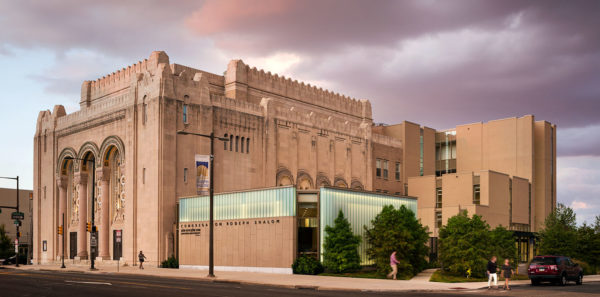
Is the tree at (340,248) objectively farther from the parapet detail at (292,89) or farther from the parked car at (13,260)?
the parked car at (13,260)

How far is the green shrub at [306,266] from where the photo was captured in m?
41.2

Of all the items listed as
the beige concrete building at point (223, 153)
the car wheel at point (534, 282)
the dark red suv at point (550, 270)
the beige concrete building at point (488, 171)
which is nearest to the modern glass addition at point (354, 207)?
the beige concrete building at point (223, 153)

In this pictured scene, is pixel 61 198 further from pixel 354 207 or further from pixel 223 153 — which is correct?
pixel 354 207

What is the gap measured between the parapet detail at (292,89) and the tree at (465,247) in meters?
31.6

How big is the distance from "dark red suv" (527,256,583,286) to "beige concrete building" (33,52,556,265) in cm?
2172

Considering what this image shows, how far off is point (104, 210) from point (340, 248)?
28.7 m

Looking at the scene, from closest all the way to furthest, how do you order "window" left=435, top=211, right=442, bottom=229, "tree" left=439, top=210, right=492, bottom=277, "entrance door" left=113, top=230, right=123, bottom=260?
"tree" left=439, top=210, right=492, bottom=277 < "entrance door" left=113, top=230, right=123, bottom=260 < "window" left=435, top=211, right=442, bottom=229

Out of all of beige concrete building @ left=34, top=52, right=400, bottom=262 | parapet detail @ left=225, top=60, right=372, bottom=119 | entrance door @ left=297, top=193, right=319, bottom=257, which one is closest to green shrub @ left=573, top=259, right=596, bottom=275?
entrance door @ left=297, top=193, right=319, bottom=257

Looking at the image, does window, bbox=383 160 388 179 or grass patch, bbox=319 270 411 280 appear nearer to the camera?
grass patch, bbox=319 270 411 280

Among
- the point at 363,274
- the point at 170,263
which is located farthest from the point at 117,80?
the point at 363,274

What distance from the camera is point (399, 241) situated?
39.1 m

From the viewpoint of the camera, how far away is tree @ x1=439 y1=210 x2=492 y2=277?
3769cm

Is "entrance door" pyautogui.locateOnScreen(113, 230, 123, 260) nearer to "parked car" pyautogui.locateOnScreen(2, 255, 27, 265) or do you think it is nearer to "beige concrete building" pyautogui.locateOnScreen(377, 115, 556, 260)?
"parked car" pyautogui.locateOnScreen(2, 255, 27, 265)

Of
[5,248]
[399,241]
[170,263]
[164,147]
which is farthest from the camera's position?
[5,248]
